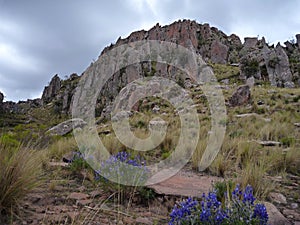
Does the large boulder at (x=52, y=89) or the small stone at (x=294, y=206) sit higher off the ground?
the large boulder at (x=52, y=89)

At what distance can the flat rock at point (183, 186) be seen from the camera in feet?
9.43

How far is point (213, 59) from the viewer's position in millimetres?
47125

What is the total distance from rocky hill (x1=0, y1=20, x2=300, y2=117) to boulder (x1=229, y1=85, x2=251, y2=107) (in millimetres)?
10252

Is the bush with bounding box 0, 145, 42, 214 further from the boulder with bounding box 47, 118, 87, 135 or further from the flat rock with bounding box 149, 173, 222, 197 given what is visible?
the boulder with bounding box 47, 118, 87, 135

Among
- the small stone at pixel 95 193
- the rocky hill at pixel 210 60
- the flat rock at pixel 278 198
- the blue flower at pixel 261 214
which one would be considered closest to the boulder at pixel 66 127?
the rocky hill at pixel 210 60

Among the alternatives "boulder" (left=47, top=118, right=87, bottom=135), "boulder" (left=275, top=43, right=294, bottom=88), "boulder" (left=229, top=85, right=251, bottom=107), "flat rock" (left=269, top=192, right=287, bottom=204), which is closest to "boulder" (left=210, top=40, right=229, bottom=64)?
"boulder" (left=275, top=43, right=294, bottom=88)

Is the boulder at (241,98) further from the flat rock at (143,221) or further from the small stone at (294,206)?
the flat rock at (143,221)

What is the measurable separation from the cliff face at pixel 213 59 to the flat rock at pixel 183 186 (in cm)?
2231

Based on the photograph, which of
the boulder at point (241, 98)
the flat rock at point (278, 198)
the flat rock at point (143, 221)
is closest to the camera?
the flat rock at point (143, 221)

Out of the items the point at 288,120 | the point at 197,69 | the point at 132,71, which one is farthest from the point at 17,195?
the point at 132,71

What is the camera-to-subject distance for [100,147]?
203 inches

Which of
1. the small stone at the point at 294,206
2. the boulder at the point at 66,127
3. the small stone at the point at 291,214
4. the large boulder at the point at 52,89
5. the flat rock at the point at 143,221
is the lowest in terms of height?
the flat rock at the point at 143,221

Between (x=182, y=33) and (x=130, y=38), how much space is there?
2004 centimetres

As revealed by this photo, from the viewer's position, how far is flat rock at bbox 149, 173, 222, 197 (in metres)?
2.87
